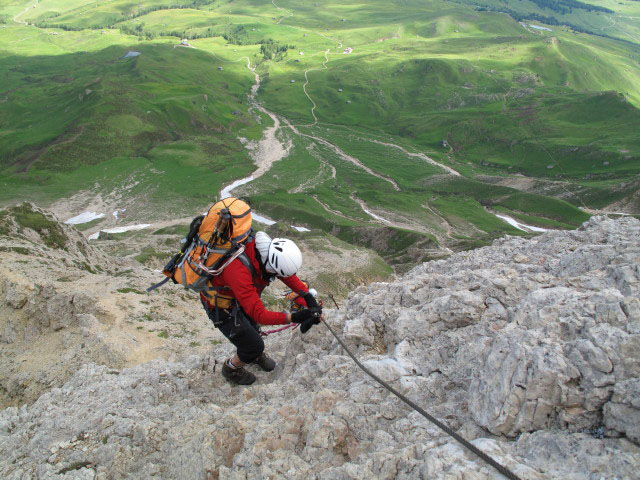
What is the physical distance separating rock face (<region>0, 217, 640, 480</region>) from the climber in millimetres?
1171

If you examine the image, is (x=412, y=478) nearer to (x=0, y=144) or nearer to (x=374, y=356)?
(x=374, y=356)

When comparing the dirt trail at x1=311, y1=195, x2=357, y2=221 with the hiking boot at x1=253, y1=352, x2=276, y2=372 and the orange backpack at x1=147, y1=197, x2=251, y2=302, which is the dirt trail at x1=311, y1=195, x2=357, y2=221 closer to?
the hiking boot at x1=253, y1=352, x2=276, y2=372

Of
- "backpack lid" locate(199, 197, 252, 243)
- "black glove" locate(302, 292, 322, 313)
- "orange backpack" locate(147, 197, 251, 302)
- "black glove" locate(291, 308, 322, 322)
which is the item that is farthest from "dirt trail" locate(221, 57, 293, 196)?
"black glove" locate(291, 308, 322, 322)

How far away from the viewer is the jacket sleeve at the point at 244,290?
8203mm

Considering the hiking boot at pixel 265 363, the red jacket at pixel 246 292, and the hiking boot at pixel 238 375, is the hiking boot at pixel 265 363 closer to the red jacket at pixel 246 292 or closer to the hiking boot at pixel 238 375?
the hiking boot at pixel 238 375

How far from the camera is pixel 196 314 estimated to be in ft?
69.5

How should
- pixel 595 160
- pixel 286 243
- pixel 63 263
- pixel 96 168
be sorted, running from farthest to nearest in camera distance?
pixel 595 160 < pixel 96 168 < pixel 63 263 < pixel 286 243

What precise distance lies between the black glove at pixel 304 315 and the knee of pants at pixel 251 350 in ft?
5.12

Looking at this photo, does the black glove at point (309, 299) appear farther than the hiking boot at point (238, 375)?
No

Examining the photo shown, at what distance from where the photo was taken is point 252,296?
8.25 m

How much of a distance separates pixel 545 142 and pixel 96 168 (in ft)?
460

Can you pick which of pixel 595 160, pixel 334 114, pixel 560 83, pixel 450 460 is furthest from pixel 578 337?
pixel 560 83

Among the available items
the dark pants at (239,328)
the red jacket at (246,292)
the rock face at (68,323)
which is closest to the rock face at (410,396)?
the dark pants at (239,328)

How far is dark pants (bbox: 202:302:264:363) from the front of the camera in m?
9.20
